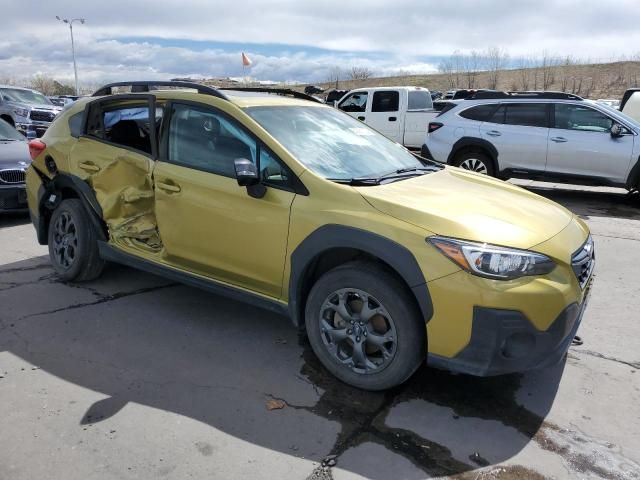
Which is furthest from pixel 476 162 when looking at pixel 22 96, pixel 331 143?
pixel 22 96

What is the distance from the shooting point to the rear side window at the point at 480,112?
1002cm

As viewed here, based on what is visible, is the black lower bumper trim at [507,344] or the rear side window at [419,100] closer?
the black lower bumper trim at [507,344]

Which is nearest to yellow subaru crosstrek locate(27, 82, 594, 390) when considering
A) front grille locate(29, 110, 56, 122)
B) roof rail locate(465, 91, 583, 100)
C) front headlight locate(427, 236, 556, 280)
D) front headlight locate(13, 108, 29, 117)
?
front headlight locate(427, 236, 556, 280)

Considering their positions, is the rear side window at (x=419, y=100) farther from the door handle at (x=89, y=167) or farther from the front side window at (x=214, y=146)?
the front side window at (x=214, y=146)

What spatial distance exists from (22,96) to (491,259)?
759 inches

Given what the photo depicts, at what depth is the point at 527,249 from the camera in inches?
112

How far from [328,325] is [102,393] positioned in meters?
1.38

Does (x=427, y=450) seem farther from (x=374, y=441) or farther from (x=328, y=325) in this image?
(x=328, y=325)

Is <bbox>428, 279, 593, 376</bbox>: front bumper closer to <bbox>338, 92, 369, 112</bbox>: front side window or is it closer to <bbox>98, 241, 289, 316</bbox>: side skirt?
<bbox>98, 241, 289, 316</bbox>: side skirt

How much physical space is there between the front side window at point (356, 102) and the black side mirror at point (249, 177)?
12466mm

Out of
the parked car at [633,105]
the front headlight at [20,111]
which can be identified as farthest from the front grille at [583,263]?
the front headlight at [20,111]

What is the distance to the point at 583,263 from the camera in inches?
124

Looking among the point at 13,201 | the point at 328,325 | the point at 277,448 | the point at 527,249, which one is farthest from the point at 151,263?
the point at 13,201

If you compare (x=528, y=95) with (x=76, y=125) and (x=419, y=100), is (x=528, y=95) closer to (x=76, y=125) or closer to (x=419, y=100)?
(x=419, y=100)
